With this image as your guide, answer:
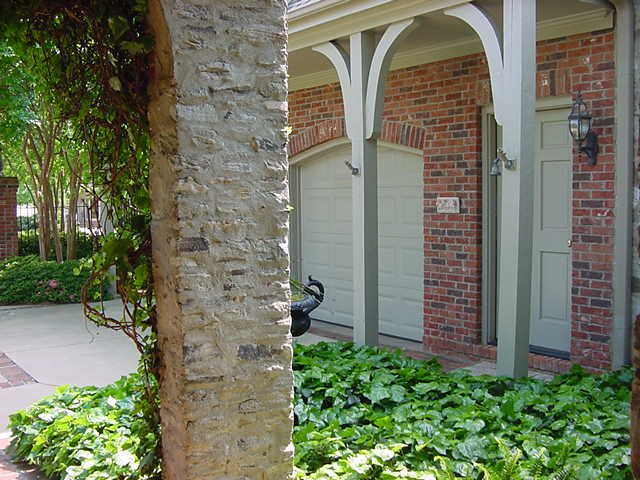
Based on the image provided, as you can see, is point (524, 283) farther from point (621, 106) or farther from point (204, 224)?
point (204, 224)

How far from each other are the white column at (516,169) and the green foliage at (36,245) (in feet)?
32.4

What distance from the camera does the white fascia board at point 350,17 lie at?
18.5 feet

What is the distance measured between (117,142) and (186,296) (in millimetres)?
844

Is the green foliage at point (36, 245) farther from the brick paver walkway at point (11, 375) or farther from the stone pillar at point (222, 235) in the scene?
the stone pillar at point (222, 235)

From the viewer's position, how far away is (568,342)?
624cm

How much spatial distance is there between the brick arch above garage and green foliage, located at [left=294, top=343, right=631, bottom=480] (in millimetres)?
2785

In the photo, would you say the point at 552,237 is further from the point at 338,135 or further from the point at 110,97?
the point at 110,97

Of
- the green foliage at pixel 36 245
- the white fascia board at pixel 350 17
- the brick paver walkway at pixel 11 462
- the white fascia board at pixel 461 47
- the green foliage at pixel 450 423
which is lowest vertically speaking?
the brick paver walkway at pixel 11 462

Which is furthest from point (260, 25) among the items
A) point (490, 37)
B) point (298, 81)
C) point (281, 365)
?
point (298, 81)

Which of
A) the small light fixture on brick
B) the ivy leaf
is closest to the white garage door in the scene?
the small light fixture on brick

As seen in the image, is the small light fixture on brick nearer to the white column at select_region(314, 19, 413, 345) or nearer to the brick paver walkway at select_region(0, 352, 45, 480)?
the white column at select_region(314, 19, 413, 345)

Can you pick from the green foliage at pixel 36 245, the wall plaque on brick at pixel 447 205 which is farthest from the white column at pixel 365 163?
the green foliage at pixel 36 245

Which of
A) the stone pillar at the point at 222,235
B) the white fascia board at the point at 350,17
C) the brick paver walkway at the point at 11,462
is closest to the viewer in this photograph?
the stone pillar at the point at 222,235

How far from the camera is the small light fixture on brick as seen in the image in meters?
5.67
